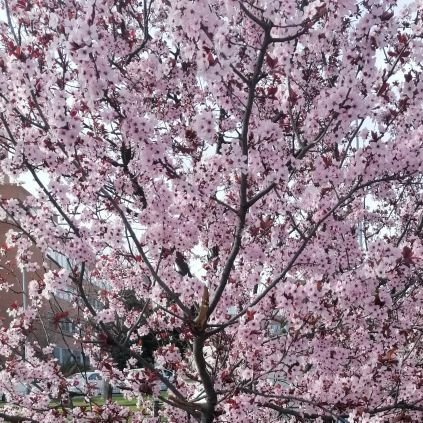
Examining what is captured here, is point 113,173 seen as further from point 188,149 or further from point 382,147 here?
point 382,147

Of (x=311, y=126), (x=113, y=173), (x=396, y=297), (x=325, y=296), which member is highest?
(x=113, y=173)

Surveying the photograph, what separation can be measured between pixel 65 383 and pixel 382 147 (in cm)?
403

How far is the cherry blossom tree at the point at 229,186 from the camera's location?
398cm

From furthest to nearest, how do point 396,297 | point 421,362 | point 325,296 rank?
point 421,362 → point 396,297 → point 325,296

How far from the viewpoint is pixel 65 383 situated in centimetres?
568

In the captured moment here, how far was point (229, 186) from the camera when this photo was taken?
532 cm

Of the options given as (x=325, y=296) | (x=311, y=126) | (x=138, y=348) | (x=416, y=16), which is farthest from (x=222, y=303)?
(x=416, y=16)

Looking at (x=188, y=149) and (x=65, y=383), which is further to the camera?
(x=65, y=383)

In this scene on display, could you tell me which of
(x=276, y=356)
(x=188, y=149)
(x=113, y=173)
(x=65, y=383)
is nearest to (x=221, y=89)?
(x=188, y=149)

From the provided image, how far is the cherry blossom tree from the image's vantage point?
3.98 metres

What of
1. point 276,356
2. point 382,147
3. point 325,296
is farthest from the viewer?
point 276,356

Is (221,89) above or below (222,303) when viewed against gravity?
above

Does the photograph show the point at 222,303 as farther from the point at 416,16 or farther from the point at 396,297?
the point at 416,16

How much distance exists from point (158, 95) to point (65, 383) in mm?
3261
